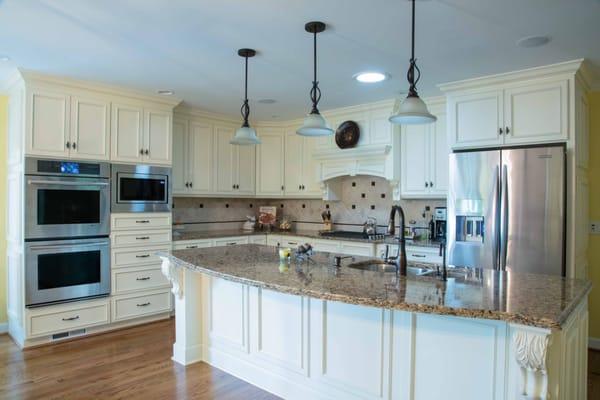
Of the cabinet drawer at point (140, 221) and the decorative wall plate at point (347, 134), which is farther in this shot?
the decorative wall plate at point (347, 134)

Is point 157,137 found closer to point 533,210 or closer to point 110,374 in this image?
point 110,374

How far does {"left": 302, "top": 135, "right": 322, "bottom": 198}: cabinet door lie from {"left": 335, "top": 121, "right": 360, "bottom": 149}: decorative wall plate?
1.58ft

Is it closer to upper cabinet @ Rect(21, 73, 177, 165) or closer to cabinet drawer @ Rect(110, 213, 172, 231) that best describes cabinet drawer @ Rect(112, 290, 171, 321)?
cabinet drawer @ Rect(110, 213, 172, 231)

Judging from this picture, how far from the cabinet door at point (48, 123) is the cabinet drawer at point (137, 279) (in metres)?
1.26

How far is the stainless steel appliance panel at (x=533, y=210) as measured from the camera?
123 inches

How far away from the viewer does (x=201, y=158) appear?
16.6ft

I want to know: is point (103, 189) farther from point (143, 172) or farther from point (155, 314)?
point (155, 314)

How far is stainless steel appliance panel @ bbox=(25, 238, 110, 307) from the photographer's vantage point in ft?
11.5

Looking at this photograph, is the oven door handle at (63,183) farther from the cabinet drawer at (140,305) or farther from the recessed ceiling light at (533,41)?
the recessed ceiling light at (533,41)

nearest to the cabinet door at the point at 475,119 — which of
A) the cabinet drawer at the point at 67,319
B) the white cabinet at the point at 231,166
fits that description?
the white cabinet at the point at 231,166

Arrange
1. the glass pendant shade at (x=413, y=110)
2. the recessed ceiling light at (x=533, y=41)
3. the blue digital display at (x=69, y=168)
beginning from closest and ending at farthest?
1. the glass pendant shade at (x=413, y=110)
2. the recessed ceiling light at (x=533, y=41)
3. the blue digital display at (x=69, y=168)

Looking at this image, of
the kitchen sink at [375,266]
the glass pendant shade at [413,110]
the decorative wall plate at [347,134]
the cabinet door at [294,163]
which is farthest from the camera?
the cabinet door at [294,163]

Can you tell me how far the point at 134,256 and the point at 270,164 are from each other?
227 cm

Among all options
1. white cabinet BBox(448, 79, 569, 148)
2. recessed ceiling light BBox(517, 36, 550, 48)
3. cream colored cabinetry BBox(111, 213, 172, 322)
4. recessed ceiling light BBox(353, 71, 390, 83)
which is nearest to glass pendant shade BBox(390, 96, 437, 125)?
recessed ceiling light BBox(517, 36, 550, 48)
